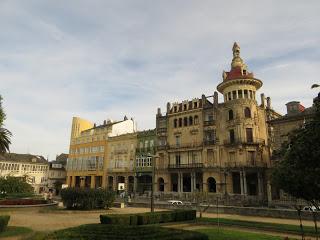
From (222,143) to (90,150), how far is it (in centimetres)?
3842

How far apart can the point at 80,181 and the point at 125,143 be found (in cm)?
1943

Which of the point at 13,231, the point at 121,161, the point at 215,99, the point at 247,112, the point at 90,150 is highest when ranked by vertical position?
the point at 215,99

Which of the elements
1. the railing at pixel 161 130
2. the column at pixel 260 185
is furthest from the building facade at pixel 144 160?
the column at pixel 260 185

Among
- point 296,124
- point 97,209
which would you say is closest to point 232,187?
point 296,124

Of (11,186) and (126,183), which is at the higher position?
(126,183)

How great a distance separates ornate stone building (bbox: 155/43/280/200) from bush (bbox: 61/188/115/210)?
21.4 metres

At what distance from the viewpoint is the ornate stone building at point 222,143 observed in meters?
49.8

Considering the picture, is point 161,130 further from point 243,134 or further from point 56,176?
point 56,176

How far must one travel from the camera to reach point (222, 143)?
5241 centimetres

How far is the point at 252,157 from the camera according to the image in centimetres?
4969

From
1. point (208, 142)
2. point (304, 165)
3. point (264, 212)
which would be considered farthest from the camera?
point (208, 142)

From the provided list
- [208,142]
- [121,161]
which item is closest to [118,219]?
[208,142]

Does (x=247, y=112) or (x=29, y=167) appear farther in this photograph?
(x=29, y=167)

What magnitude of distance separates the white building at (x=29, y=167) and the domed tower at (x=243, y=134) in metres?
53.4
